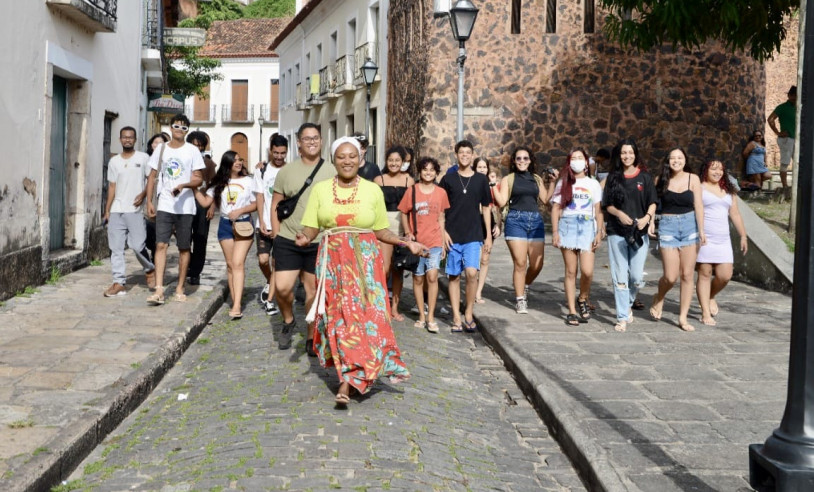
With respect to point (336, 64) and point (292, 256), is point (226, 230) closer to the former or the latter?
point (292, 256)

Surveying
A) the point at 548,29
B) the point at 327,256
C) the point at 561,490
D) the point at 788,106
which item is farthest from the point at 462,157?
the point at 548,29

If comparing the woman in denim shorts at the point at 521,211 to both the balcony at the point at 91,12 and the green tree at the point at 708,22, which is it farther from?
the balcony at the point at 91,12

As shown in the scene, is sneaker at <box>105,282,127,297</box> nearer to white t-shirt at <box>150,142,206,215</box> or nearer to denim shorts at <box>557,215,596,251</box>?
white t-shirt at <box>150,142,206,215</box>

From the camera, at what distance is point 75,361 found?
666 cm

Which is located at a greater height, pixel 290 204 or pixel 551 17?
pixel 551 17

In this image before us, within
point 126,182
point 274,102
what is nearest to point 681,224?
point 126,182

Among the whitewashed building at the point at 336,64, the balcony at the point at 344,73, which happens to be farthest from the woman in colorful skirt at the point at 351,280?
the balcony at the point at 344,73

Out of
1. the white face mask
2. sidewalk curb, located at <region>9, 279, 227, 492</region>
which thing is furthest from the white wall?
the white face mask

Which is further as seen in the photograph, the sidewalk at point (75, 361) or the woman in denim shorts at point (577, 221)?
the woman in denim shorts at point (577, 221)

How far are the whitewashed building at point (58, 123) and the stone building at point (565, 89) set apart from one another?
6.64m

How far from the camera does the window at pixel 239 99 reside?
55.1 metres

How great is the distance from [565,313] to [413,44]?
13066 mm

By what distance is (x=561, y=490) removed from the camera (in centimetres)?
484

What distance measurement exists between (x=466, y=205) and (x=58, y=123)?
6147 millimetres
